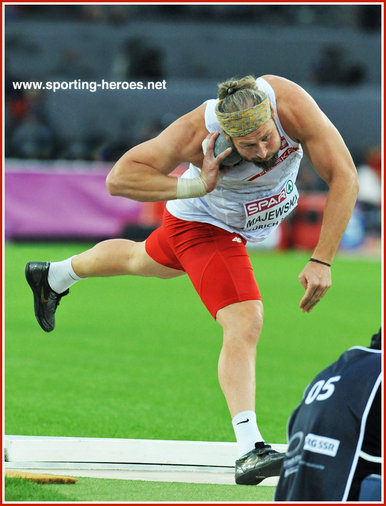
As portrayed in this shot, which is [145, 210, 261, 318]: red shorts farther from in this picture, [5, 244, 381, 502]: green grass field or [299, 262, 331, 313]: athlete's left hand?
[5, 244, 381, 502]: green grass field

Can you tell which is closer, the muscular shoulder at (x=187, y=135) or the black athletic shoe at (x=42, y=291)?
the muscular shoulder at (x=187, y=135)

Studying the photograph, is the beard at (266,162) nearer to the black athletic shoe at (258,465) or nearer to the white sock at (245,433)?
the white sock at (245,433)

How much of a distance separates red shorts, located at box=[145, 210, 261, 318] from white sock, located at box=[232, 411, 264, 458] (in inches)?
25.2

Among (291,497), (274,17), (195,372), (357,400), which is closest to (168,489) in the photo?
(291,497)

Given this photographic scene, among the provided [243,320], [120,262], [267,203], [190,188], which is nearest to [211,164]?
[190,188]

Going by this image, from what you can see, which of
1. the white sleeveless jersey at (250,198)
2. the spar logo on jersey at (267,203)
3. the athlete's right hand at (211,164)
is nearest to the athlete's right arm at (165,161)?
the athlete's right hand at (211,164)

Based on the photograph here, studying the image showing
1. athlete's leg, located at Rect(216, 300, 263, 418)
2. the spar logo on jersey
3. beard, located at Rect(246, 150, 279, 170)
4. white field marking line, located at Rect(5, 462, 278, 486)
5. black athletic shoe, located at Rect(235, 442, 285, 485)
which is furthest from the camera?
the spar logo on jersey

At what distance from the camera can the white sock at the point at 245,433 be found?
4.74 meters

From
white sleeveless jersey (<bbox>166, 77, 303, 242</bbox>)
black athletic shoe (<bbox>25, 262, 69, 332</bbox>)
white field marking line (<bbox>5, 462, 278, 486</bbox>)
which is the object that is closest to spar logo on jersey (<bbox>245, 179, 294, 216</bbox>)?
white sleeveless jersey (<bbox>166, 77, 303, 242</bbox>)

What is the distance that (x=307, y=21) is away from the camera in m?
26.0

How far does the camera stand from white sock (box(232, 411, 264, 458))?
4.74 m

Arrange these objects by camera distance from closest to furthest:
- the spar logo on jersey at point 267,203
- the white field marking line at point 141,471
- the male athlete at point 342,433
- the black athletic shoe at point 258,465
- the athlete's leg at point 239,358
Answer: the male athlete at point 342,433, the black athletic shoe at point 258,465, the athlete's leg at point 239,358, the white field marking line at point 141,471, the spar logo on jersey at point 267,203

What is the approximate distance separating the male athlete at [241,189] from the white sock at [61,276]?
3.72ft

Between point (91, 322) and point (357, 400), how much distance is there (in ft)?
26.2
